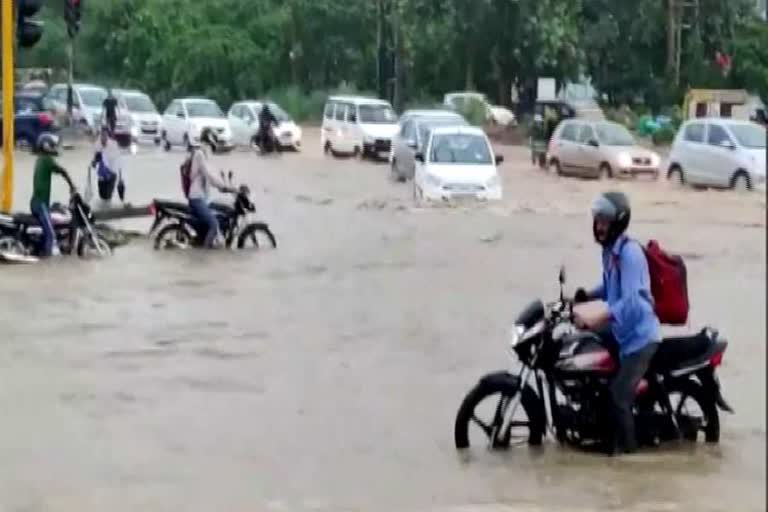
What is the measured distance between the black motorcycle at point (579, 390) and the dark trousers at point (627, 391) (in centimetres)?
7

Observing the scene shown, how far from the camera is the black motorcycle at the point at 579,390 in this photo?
8.79m

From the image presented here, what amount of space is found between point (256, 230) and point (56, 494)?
14223 millimetres

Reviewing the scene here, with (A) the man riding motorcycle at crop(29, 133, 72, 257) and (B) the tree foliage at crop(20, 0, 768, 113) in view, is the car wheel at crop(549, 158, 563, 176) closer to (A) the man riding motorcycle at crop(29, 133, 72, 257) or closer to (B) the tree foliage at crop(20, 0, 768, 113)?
(B) the tree foliage at crop(20, 0, 768, 113)

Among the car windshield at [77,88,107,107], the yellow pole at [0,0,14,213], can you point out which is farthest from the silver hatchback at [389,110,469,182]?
the car windshield at [77,88,107,107]

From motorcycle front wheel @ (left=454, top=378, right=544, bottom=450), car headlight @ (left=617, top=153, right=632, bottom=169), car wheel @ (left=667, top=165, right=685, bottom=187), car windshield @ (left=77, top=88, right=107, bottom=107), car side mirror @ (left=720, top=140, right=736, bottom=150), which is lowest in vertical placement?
motorcycle front wheel @ (left=454, top=378, right=544, bottom=450)

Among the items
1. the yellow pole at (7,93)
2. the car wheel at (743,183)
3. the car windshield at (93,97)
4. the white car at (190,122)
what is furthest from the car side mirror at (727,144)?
the car windshield at (93,97)

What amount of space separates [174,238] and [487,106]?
74.6 ft

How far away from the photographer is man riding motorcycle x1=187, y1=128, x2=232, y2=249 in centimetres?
2134

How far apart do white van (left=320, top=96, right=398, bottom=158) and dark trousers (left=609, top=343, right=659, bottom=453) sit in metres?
35.3

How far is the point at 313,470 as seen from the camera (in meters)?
9.34

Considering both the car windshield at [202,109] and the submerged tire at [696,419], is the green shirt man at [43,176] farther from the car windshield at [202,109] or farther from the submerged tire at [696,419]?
the car windshield at [202,109]

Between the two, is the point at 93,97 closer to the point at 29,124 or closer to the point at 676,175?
the point at 29,124

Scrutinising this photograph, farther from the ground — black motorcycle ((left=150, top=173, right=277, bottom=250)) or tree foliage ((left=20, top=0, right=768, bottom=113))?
tree foliage ((left=20, top=0, right=768, bottom=113))

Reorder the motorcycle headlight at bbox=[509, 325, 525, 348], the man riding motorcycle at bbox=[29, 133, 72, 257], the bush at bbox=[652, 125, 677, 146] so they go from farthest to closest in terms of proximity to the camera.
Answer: the bush at bbox=[652, 125, 677, 146] < the man riding motorcycle at bbox=[29, 133, 72, 257] < the motorcycle headlight at bbox=[509, 325, 525, 348]
